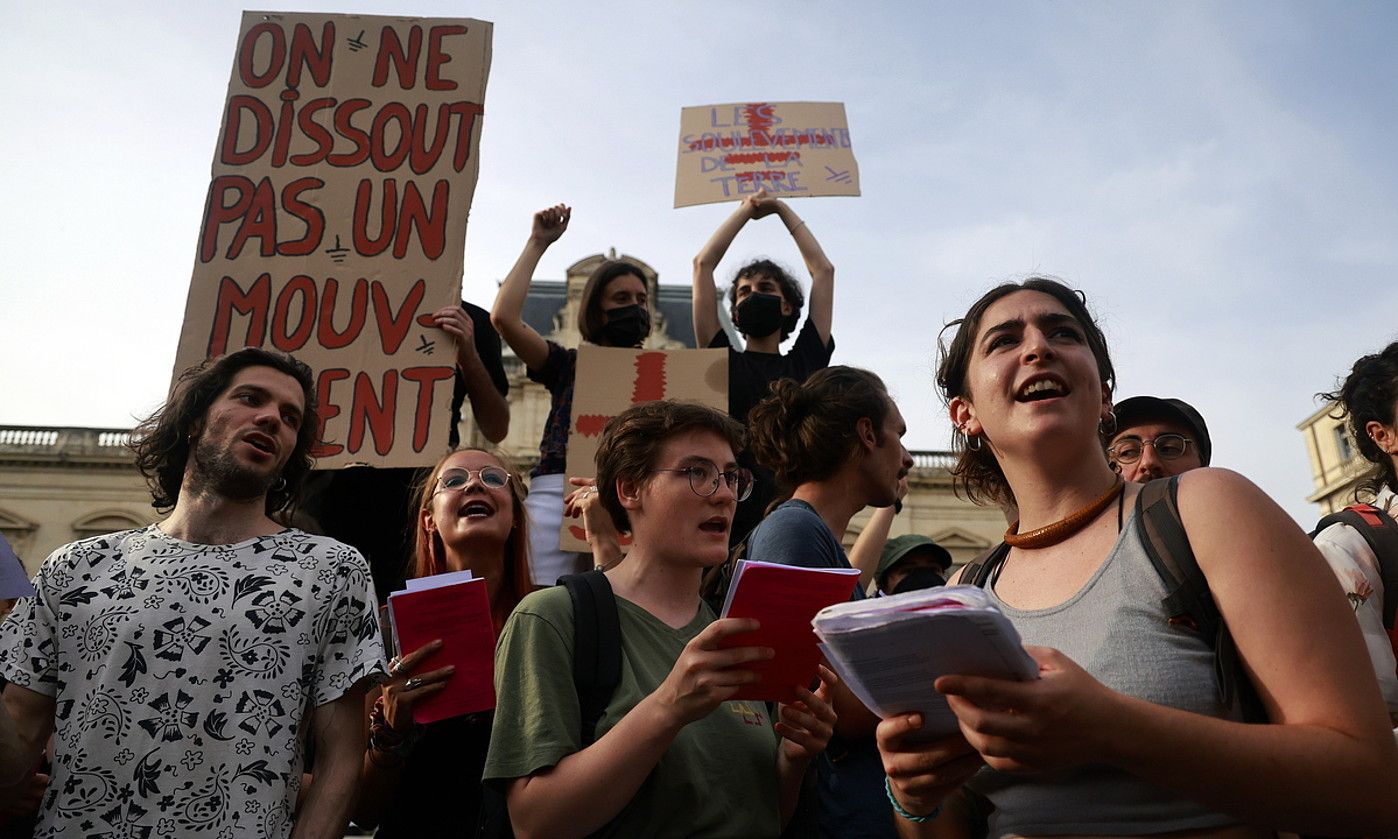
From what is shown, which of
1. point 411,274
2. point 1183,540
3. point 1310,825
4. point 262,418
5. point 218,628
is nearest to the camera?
point 1310,825

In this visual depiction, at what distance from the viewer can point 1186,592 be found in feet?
5.09

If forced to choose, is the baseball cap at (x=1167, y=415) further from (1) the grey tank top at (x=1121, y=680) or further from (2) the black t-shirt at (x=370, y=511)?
(2) the black t-shirt at (x=370, y=511)

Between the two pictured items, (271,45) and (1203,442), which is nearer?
(1203,442)

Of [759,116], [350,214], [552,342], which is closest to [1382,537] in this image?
[552,342]

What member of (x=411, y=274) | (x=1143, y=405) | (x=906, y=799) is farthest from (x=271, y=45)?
(x=906, y=799)

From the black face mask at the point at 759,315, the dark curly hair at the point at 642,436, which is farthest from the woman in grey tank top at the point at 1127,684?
the black face mask at the point at 759,315

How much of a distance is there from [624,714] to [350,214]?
3.16 m

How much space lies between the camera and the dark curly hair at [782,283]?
4645mm

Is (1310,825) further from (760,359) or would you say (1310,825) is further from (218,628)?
(760,359)

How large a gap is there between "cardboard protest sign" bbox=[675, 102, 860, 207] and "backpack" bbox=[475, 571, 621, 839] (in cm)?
330

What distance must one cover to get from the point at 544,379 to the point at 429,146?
1.18 metres

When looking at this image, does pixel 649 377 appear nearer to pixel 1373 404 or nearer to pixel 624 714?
pixel 624 714

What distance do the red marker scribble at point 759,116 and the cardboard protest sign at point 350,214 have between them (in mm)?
1374

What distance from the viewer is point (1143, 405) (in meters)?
3.65
